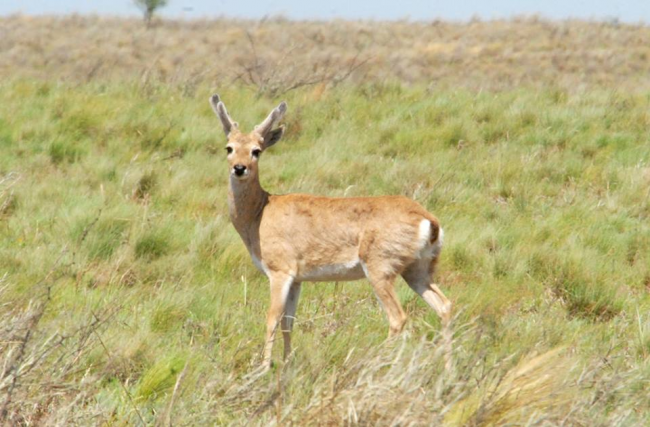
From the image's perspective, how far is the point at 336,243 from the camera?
19.5 feet

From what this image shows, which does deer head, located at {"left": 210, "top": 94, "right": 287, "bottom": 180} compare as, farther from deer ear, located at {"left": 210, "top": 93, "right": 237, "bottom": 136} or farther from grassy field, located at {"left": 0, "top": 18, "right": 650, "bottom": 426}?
grassy field, located at {"left": 0, "top": 18, "right": 650, "bottom": 426}

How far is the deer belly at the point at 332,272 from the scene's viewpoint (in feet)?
19.4

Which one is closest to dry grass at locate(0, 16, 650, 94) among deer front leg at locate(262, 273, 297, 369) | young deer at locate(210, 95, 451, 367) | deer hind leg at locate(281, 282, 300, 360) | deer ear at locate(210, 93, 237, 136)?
deer ear at locate(210, 93, 237, 136)

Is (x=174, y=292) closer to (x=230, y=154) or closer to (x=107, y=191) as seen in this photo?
(x=230, y=154)

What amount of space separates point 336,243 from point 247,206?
0.82 metres

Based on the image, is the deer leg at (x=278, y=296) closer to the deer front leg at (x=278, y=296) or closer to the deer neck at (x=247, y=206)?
the deer front leg at (x=278, y=296)

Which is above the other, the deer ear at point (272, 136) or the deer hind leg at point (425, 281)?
the deer ear at point (272, 136)

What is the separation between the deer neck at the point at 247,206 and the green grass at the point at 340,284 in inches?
18.1

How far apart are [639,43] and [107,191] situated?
26343 mm

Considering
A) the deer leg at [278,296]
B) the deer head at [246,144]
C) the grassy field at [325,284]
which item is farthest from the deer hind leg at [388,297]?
the deer head at [246,144]

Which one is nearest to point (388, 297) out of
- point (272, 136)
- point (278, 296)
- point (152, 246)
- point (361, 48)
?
point (278, 296)

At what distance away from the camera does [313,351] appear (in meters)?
4.82

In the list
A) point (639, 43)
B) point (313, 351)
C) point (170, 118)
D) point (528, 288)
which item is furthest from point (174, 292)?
point (639, 43)

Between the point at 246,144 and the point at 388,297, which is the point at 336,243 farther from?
the point at 246,144
